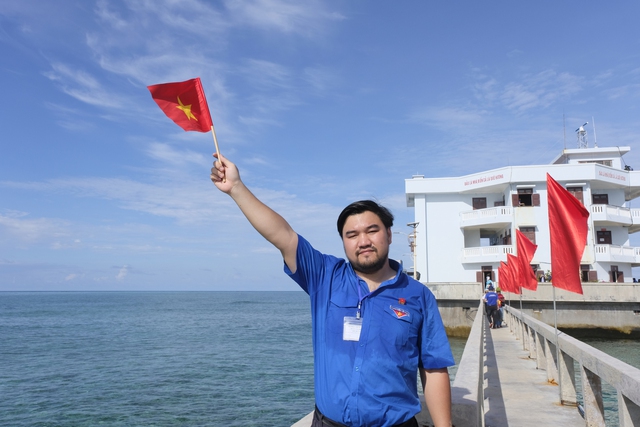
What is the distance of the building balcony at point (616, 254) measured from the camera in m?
32.4

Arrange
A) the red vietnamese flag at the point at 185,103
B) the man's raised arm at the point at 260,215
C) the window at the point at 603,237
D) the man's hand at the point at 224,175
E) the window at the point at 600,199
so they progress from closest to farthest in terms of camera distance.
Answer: the man's raised arm at the point at 260,215 < the man's hand at the point at 224,175 < the red vietnamese flag at the point at 185,103 < the window at the point at 603,237 < the window at the point at 600,199

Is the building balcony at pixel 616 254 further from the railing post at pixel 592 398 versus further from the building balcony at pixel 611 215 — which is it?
the railing post at pixel 592 398

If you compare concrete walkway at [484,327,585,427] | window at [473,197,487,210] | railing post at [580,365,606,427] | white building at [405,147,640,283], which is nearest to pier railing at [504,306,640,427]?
railing post at [580,365,606,427]

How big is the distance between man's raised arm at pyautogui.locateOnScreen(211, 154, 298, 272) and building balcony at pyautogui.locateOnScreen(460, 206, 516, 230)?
3479 cm

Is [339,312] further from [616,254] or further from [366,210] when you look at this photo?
[616,254]

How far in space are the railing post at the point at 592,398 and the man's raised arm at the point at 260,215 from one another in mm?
4110

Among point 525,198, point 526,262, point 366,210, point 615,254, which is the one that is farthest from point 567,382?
point 525,198

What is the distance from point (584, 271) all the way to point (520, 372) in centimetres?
2678

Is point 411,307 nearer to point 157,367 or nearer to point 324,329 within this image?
point 324,329

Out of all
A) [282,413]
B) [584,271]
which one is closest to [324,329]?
[282,413]

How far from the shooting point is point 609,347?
71.8 feet

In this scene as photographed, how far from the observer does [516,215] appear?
3497cm

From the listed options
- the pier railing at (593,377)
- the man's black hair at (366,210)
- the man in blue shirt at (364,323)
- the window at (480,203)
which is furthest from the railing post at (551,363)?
the window at (480,203)

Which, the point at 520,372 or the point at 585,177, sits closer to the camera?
the point at 520,372
